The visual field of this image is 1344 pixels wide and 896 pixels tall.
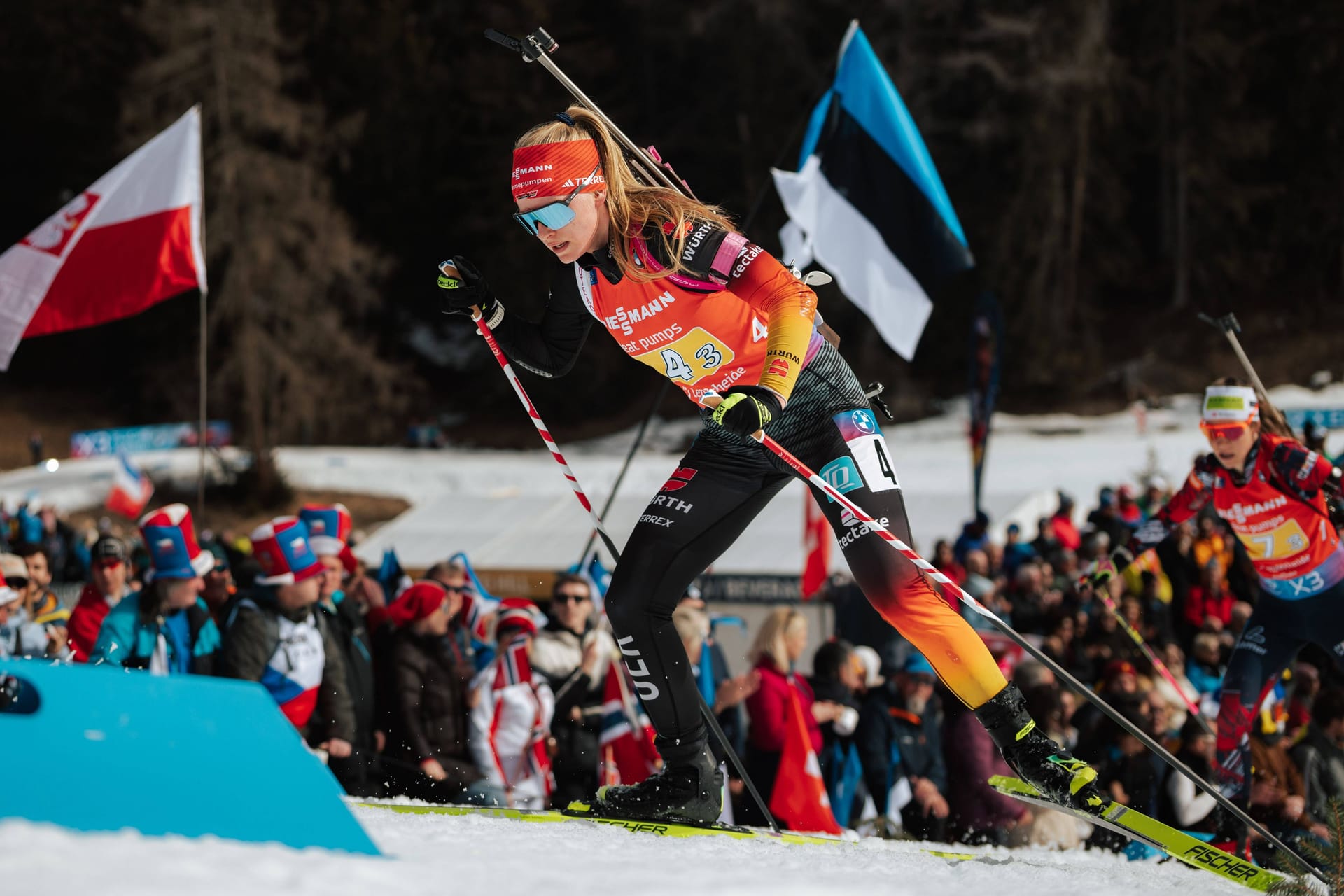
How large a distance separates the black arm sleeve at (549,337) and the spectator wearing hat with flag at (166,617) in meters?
1.43

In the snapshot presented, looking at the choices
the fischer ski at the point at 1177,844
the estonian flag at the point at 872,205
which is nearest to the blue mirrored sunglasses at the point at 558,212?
the fischer ski at the point at 1177,844

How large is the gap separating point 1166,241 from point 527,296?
16904 millimetres

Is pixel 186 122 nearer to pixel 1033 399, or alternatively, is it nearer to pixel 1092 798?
pixel 1092 798

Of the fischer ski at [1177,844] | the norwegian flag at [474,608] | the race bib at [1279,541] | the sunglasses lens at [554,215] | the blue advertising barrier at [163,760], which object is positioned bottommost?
the norwegian flag at [474,608]

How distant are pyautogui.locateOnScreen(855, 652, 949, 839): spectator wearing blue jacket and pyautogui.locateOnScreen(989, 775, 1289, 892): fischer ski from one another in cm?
223

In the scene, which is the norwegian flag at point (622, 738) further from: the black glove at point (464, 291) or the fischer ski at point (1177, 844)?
the fischer ski at point (1177, 844)

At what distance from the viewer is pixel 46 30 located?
37.3m

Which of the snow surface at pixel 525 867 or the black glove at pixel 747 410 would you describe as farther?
the black glove at pixel 747 410

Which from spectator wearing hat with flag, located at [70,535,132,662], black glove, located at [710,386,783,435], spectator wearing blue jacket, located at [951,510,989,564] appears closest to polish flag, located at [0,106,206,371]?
spectator wearing hat with flag, located at [70,535,132,662]

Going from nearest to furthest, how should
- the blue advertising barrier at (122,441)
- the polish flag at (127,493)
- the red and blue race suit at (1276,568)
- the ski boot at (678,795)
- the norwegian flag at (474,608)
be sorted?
the ski boot at (678,795)
the red and blue race suit at (1276,568)
the norwegian flag at (474,608)
the polish flag at (127,493)
the blue advertising barrier at (122,441)

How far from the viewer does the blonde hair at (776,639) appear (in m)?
6.17

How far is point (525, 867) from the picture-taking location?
2592 millimetres

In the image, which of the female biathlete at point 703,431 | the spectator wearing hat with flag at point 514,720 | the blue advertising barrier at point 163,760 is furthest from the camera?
the spectator wearing hat with flag at point 514,720

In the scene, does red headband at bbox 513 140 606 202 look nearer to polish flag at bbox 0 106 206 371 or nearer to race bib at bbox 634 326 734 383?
race bib at bbox 634 326 734 383
